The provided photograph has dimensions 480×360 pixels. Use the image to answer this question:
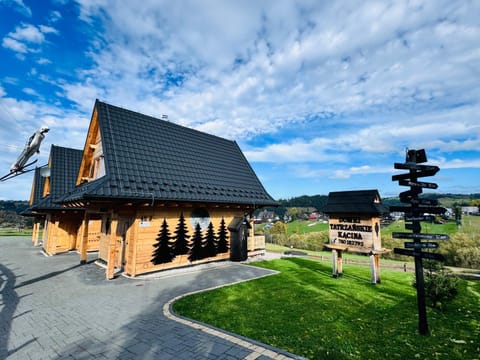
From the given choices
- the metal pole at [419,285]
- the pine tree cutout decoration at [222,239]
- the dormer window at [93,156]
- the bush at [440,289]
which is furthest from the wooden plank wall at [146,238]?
the bush at [440,289]

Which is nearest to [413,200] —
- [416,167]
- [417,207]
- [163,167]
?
[417,207]

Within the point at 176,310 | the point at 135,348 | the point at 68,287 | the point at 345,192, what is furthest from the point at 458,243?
the point at 68,287

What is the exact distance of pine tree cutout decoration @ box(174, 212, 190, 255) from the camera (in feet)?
37.6

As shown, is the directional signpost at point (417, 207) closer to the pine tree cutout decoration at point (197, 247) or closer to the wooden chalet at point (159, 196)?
the wooden chalet at point (159, 196)

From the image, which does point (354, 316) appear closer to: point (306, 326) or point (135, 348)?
point (306, 326)

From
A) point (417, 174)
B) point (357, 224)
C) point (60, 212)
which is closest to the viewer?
point (417, 174)

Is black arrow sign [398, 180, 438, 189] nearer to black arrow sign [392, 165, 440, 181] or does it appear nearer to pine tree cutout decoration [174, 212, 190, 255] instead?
black arrow sign [392, 165, 440, 181]

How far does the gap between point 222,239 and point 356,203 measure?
7.31m

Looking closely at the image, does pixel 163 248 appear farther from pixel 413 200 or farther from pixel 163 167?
pixel 413 200

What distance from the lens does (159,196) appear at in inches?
409

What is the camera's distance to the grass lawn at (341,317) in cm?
458

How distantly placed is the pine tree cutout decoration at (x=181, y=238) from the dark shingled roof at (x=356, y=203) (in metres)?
6.62

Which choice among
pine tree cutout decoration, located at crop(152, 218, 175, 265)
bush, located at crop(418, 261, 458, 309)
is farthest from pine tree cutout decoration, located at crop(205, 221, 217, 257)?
bush, located at crop(418, 261, 458, 309)

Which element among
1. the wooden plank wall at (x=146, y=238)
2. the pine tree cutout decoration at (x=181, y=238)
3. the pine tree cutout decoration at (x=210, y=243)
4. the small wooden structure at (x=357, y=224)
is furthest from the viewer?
the pine tree cutout decoration at (x=210, y=243)
